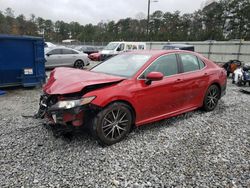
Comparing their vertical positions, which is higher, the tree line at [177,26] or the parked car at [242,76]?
the tree line at [177,26]

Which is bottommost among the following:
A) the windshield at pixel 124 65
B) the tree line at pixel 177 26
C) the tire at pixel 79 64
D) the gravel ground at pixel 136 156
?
the gravel ground at pixel 136 156

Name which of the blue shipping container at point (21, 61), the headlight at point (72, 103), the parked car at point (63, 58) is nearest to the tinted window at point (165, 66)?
the headlight at point (72, 103)

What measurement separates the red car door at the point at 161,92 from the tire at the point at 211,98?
2.99 ft

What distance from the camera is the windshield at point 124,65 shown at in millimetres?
3770

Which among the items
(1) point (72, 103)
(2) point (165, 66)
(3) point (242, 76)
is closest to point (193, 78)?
(2) point (165, 66)

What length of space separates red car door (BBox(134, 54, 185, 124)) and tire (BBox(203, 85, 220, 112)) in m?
0.91

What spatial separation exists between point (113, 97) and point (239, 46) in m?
16.1

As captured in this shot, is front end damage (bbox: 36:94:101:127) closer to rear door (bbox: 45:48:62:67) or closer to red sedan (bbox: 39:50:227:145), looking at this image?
red sedan (bbox: 39:50:227:145)

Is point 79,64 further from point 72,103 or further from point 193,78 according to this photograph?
point 72,103

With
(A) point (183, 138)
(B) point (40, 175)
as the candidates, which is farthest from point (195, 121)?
(B) point (40, 175)

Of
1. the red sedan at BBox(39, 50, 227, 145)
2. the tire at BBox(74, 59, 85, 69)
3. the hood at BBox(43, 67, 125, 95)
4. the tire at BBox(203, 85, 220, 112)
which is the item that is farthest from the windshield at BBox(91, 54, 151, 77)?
the tire at BBox(74, 59, 85, 69)

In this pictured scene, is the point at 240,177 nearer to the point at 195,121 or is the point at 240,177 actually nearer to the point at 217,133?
the point at 217,133

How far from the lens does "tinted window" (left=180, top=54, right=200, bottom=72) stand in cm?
441

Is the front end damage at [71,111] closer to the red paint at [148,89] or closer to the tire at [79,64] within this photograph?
the red paint at [148,89]
